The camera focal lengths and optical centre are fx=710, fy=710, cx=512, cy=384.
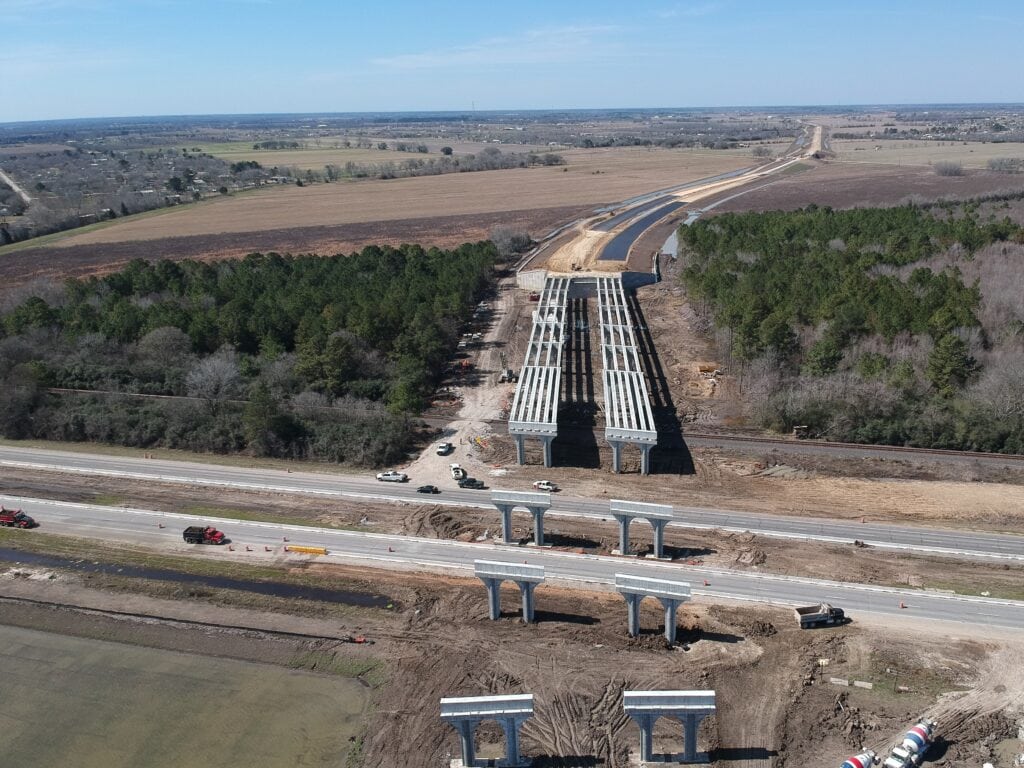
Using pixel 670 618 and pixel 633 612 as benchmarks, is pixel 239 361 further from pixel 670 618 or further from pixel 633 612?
pixel 670 618

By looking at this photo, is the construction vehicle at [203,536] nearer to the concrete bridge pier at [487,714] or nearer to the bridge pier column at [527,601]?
the bridge pier column at [527,601]

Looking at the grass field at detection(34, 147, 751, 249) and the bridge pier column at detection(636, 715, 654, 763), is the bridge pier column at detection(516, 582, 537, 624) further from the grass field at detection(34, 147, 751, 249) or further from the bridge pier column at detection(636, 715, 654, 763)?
the grass field at detection(34, 147, 751, 249)

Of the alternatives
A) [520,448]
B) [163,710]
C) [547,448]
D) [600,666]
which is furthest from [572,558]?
[163,710]

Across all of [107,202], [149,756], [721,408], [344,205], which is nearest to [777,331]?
[721,408]

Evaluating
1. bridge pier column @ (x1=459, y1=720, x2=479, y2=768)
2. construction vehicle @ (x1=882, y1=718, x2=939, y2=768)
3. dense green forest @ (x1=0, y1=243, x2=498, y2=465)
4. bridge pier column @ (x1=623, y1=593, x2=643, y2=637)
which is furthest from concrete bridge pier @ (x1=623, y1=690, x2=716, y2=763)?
dense green forest @ (x1=0, y1=243, x2=498, y2=465)

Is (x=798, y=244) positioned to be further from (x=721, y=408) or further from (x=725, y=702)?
(x=725, y=702)
